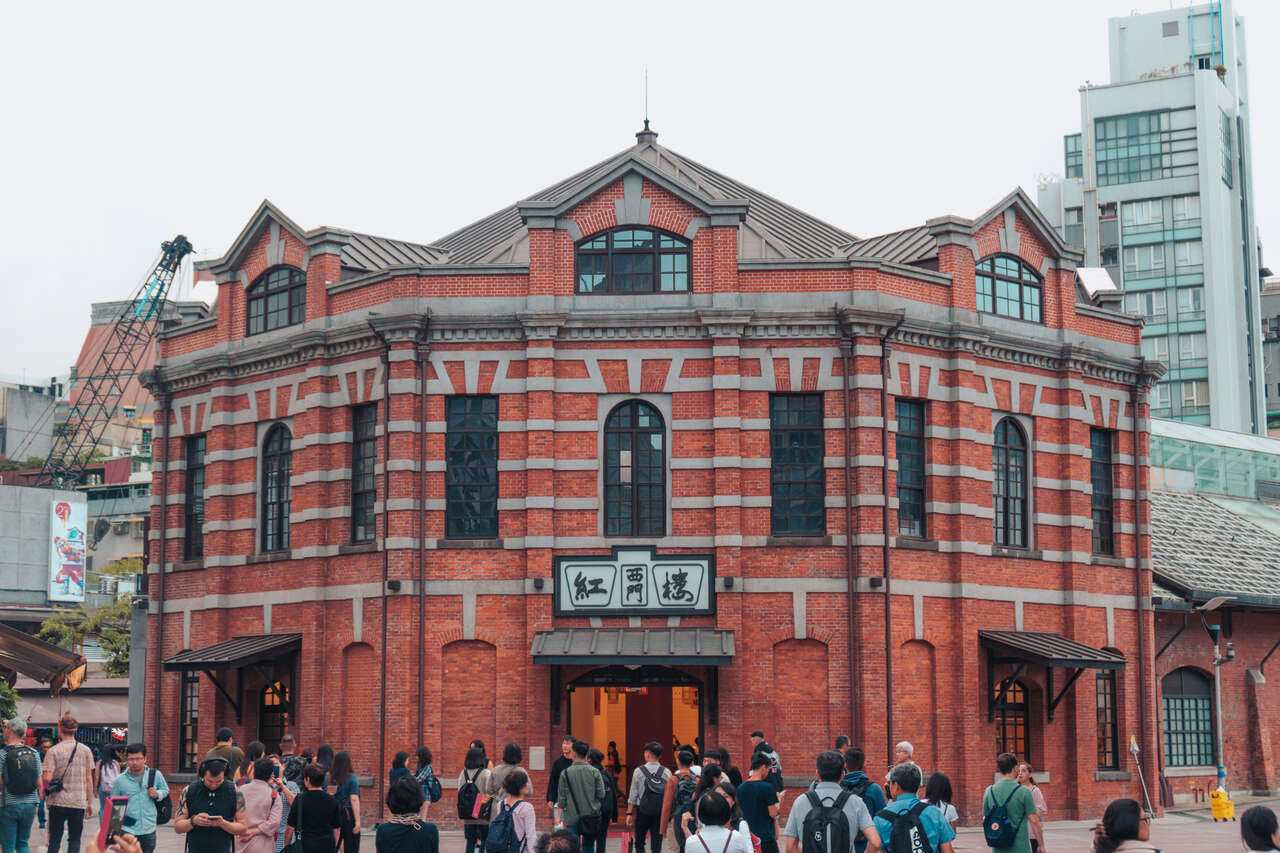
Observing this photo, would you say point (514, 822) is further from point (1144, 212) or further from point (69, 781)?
point (1144, 212)

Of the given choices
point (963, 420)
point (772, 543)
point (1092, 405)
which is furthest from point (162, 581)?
point (1092, 405)

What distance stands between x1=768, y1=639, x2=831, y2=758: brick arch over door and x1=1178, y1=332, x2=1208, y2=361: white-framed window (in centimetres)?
6827

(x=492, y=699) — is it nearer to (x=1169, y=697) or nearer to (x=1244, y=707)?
(x=1169, y=697)

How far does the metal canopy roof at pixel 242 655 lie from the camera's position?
97.0 ft

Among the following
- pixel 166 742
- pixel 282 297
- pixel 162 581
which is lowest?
pixel 166 742

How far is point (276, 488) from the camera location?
31.6 metres

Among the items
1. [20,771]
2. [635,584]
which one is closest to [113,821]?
[20,771]

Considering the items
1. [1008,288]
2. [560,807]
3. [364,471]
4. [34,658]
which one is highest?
[1008,288]

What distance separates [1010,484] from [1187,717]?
9.61 meters

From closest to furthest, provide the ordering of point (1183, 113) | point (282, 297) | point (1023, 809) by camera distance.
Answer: point (1023, 809)
point (282, 297)
point (1183, 113)

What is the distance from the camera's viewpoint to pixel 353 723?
94.4 feet

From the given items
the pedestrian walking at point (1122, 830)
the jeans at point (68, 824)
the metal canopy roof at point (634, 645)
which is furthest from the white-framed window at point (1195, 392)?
the pedestrian walking at point (1122, 830)

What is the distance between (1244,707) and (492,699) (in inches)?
784

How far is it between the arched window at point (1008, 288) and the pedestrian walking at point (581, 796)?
16178mm
